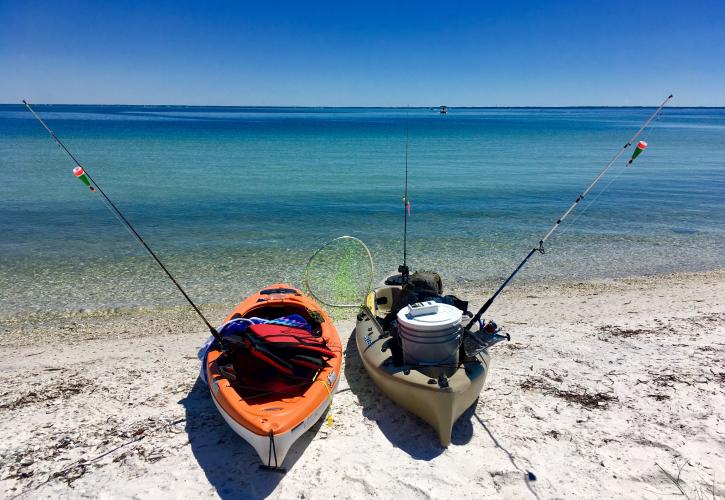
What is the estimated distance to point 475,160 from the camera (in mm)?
32469

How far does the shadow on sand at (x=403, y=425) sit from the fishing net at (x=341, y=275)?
212cm

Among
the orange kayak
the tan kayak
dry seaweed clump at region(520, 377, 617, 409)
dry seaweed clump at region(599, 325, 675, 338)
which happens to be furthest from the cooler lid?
dry seaweed clump at region(599, 325, 675, 338)

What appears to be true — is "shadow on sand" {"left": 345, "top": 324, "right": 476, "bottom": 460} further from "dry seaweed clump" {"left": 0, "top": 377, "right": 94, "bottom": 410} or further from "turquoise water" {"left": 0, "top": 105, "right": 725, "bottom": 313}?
"turquoise water" {"left": 0, "top": 105, "right": 725, "bottom": 313}

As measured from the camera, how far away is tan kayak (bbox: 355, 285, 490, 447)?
Answer: 14.9 ft

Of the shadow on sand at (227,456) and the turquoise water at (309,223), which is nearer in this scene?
the shadow on sand at (227,456)

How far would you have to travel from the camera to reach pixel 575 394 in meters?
5.55

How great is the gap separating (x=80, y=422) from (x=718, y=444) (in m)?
6.70

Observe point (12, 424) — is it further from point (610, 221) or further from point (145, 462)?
point (610, 221)

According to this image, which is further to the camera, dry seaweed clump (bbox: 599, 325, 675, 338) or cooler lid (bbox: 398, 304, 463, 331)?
dry seaweed clump (bbox: 599, 325, 675, 338)

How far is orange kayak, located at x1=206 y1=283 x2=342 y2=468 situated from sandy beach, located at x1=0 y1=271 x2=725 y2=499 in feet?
1.40

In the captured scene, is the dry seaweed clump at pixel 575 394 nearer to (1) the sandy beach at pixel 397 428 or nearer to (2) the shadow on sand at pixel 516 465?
(1) the sandy beach at pixel 397 428

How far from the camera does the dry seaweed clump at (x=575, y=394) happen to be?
536 cm

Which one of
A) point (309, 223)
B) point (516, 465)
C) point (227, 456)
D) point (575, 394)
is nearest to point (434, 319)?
point (516, 465)

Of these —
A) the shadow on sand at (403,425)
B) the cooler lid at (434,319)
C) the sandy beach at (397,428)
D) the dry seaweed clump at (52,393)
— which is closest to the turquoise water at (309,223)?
the sandy beach at (397,428)
